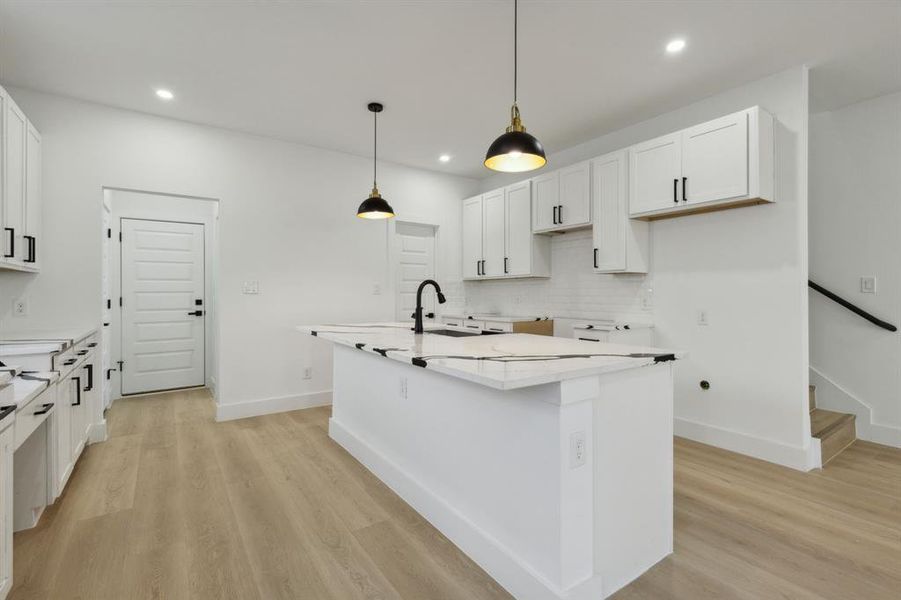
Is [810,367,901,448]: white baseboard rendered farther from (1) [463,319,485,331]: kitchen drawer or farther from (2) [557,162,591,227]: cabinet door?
(1) [463,319,485,331]: kitchen drawer

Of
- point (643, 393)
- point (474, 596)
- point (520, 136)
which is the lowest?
point (474, 596)

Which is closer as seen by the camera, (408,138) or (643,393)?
(643,393)

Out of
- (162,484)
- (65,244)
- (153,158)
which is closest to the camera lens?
(162,484)

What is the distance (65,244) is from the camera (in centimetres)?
341

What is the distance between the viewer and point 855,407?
3.46 metres

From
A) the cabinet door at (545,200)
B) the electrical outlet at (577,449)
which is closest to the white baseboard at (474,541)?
the electrical outlet at (577,449)

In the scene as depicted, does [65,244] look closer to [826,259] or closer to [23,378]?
[23,378]

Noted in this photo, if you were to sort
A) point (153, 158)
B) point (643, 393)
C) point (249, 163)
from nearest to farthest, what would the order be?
point (643, 393), point (153, 158), point (249, 163)

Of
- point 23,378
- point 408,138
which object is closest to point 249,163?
point 408,138

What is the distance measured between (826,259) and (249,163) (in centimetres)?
516

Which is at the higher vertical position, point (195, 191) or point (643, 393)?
point (195, 191)

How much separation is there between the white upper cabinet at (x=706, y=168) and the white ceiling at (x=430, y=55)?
0.39 meters

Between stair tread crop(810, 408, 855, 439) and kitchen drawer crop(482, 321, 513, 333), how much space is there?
2.52 m

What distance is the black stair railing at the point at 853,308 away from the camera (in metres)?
3.26
